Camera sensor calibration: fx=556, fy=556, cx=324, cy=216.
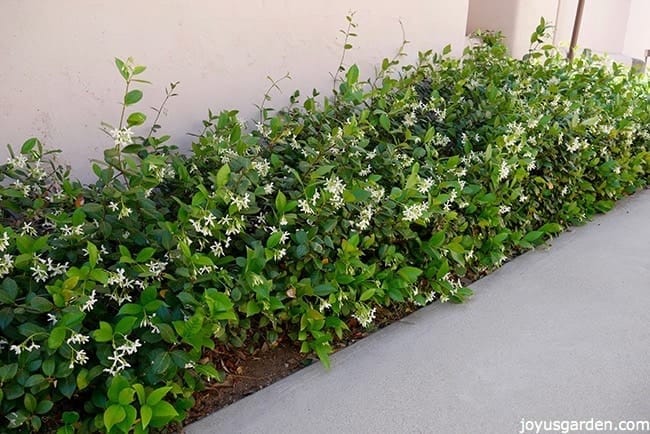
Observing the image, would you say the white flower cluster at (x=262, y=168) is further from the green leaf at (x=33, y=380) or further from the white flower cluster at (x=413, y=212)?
the green leaf at (x=33, y=380)

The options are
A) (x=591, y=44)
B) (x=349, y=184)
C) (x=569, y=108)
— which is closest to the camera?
(x=349, y=184)

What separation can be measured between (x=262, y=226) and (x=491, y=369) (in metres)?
1.03

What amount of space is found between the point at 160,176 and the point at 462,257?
1.40 metres

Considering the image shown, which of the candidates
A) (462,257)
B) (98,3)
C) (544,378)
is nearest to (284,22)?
(98,3)

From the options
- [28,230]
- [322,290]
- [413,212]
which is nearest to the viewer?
[28,230]

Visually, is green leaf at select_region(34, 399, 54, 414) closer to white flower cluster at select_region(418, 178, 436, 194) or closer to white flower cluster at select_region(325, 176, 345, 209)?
white flower cluster at select_region(325, 176, 345, 209)

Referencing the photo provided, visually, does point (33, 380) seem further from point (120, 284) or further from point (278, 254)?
point (278, 254)

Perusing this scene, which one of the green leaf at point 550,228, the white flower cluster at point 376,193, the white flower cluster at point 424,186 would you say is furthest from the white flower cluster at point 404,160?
the green leaf at point 550,228

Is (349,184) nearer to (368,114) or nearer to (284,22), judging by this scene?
(368,114)

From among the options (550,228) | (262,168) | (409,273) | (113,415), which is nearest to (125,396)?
(113,415)

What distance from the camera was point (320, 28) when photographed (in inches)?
121

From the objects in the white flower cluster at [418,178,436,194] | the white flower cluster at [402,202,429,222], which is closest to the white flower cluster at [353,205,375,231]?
the white flower cluster at [402,202,429,222]

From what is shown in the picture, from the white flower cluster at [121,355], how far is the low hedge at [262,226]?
11 millimetres

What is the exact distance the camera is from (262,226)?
2.07 meters
